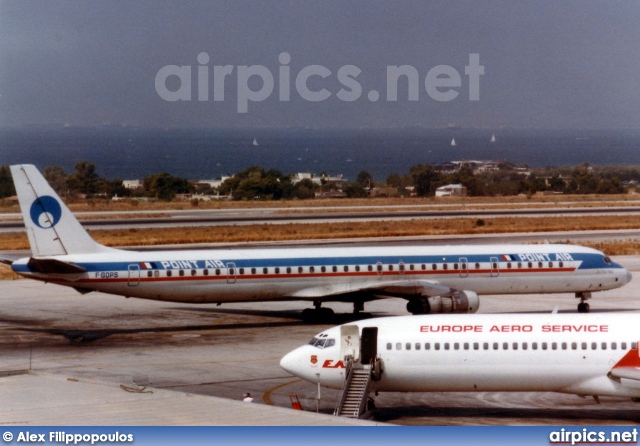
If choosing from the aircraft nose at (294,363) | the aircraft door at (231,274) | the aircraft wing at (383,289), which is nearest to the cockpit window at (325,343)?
the aircraft nose at (294,363)

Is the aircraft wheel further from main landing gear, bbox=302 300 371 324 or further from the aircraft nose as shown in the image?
the aircraft nose

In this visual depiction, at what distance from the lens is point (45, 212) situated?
56125 millimetres

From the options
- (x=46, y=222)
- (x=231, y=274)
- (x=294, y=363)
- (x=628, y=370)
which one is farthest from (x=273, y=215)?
(x=628, y=370)

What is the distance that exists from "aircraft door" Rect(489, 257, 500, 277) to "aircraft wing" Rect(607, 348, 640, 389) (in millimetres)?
22764

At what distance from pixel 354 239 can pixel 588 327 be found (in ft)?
233

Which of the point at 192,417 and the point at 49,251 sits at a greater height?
the point at 49,251

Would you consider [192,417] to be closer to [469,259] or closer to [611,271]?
[469,259]

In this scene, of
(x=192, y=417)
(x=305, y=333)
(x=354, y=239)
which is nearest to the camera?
(x=192, y=417)

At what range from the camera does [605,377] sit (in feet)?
119

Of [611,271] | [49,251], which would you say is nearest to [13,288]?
[49,251]

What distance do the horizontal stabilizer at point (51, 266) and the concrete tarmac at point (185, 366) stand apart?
144 inches

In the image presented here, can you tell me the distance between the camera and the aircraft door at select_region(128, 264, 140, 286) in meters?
54.9

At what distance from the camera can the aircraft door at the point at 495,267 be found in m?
59.0

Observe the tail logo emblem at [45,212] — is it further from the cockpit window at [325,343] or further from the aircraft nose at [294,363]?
the cockpit window at [325,343]
